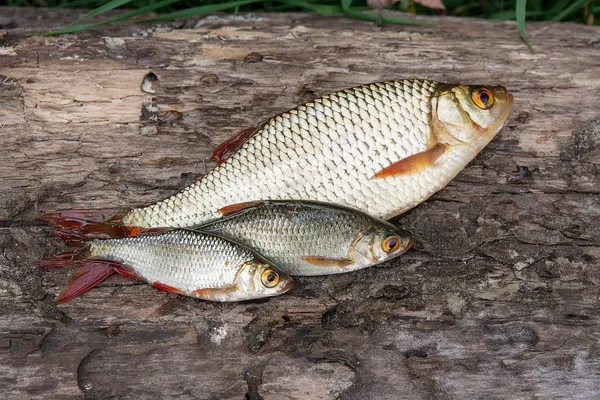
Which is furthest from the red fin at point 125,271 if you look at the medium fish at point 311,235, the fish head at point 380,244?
the fish head at point 380,244

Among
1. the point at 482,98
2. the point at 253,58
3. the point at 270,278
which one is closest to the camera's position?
the point at 270,278

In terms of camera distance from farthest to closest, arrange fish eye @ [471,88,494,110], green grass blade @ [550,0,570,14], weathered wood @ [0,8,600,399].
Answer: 1. green grass blade @ [550,0,570,14]
2. fish eye @ [471,88,494,110]
3. weathered wood @ [0,8,600,399]

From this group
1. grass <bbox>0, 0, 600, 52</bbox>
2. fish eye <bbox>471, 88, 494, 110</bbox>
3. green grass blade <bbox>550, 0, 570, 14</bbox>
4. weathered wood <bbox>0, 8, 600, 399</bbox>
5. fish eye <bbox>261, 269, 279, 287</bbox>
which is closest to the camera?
fish eye <bbox>261, 269, 279, 287</bbox>

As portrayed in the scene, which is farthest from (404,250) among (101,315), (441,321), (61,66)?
(61,66)

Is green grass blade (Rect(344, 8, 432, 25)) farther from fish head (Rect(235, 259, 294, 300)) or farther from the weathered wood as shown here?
fish head (Rect(235, 259, 294, 300))

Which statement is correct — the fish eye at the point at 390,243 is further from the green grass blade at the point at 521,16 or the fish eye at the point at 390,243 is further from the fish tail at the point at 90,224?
the green grass blade at the point at 521,16

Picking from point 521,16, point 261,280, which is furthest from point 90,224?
Result: point 521,16

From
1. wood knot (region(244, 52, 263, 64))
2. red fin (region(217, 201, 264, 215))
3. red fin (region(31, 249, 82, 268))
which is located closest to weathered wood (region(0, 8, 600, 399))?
wood knot (region(244, 52, 263, 64))

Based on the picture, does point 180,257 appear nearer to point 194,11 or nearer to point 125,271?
point 125,271
